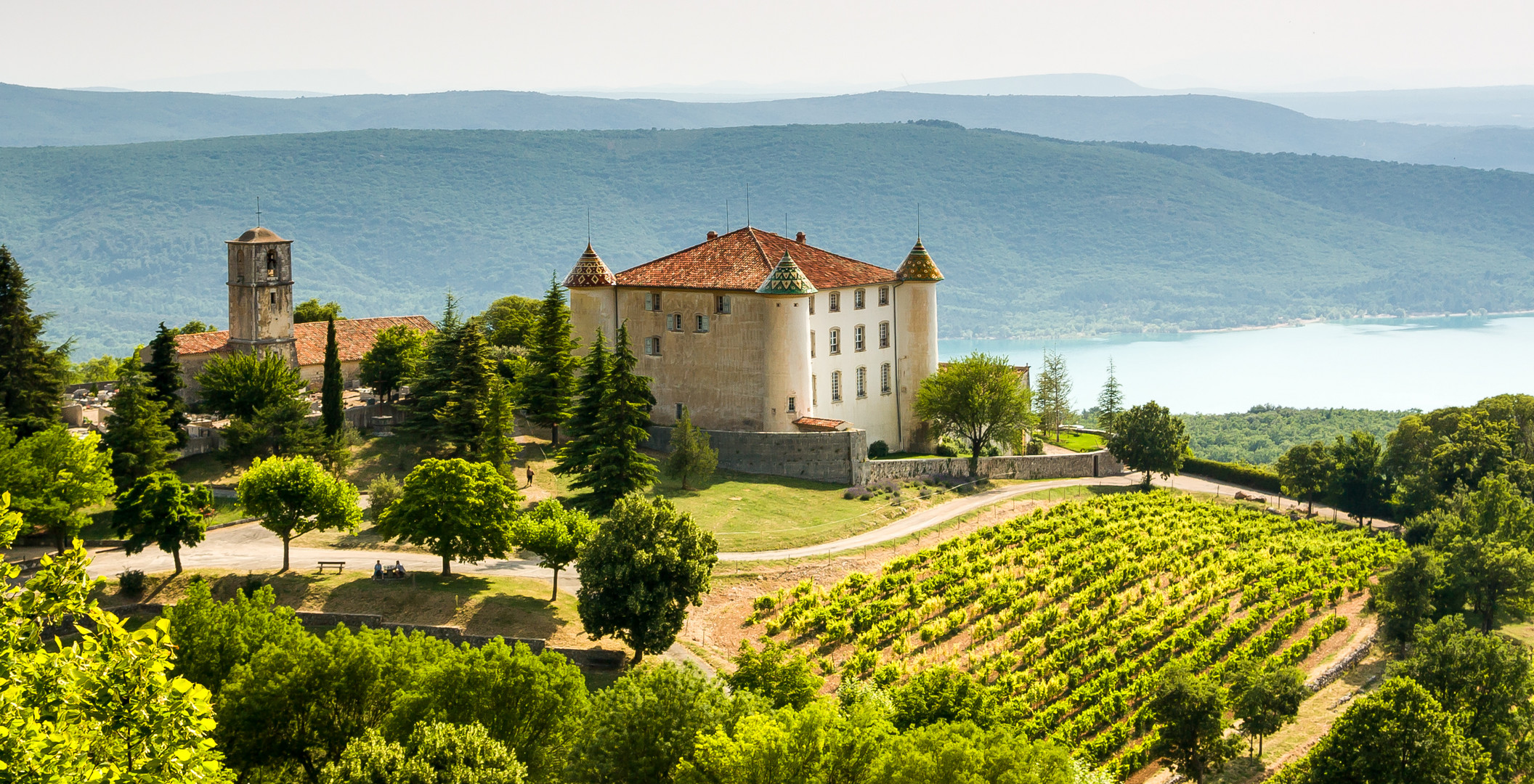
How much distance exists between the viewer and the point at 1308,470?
65.6 meters

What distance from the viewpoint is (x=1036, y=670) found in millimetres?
41438

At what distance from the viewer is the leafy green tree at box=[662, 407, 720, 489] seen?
57188 mm

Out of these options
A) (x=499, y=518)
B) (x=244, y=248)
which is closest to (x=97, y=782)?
(x=499, y=518)

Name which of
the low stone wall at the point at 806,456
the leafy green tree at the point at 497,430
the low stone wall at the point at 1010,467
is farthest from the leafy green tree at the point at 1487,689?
the leafy green tree at the point at 497,430

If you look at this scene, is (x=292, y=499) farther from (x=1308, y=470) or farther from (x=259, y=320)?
(x=1308, y=470)

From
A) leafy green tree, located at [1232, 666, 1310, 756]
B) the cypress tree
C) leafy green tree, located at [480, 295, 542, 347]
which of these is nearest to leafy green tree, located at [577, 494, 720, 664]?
leafy green tree, located at [1232, 666, 1310, 756]

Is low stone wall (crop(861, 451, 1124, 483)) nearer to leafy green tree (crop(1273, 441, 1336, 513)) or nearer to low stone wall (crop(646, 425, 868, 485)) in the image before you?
low stone wall (crop(646, 425, 868, 485))

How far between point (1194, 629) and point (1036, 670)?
7108mm

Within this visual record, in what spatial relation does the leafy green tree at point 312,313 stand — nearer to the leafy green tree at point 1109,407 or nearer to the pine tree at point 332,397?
the pine tree at point 332,397

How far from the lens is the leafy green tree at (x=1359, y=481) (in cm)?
6531

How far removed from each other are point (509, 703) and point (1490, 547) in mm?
38081

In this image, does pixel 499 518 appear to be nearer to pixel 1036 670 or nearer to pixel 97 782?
pixel 1036 670

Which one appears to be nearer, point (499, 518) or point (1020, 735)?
point (1020, 735)

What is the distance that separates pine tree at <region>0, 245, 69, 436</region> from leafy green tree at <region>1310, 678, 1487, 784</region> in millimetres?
45442
